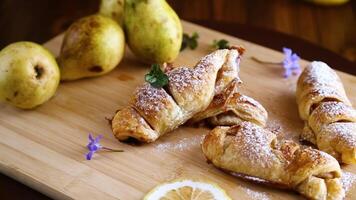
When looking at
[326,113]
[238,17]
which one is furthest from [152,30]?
[238,17]

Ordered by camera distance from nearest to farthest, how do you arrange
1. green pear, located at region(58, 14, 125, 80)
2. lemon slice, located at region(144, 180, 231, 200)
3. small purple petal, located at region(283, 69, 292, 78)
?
lemon slice, located at region(144, 180, 231, 200), green pear, located at region(58, 14, 125, 80), small purple petal, located at region(283, 69, 292, 78)

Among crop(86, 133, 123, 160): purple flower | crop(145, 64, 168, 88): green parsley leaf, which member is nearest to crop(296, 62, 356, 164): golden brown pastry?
crop(145, 64, 168, 88): green parsley leaf

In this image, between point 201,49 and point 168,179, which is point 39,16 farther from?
point 168,179

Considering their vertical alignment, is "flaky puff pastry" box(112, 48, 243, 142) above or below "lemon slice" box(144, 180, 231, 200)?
above

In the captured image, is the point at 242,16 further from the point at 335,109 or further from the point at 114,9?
the point at 335,109

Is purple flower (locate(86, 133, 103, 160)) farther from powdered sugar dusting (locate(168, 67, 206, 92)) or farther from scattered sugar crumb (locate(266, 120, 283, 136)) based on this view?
scattered sugar crumb (locate(266, 120, 283, 136))
